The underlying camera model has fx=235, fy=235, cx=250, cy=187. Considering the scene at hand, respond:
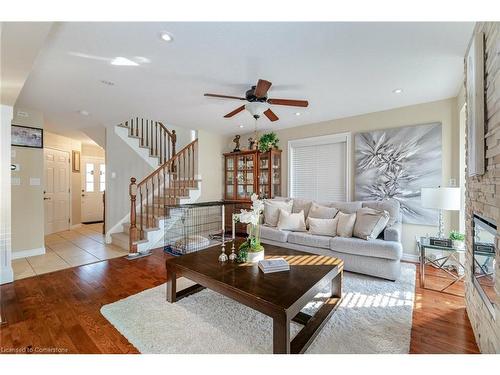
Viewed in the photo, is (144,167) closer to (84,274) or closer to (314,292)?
(84,274)

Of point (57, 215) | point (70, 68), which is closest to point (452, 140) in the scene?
point (70, 68)

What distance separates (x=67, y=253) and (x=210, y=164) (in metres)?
3.20

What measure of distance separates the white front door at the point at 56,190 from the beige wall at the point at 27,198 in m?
1.98

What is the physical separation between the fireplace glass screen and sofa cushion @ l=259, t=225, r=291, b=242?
2.15m

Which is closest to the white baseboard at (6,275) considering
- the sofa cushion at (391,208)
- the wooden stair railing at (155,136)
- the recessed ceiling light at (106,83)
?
the recessed ceiling light at (106,83)

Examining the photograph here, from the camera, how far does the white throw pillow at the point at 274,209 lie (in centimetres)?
406

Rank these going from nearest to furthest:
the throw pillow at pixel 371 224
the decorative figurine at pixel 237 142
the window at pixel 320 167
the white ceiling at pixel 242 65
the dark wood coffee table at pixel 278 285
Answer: the dark wood coffee table at pixel 278 285 → the white ceiling at pixel 242 65 → the throw pillow at pixel 371 224 → the window at pixel 320 167 → the decorative figurine at pixel 237 142

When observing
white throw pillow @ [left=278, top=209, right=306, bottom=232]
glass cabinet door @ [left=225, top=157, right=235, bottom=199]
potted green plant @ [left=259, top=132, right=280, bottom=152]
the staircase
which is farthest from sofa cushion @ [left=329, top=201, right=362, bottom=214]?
the staircase

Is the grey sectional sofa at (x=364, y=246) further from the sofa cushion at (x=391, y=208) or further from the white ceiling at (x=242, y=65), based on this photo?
the white ceiling at (x=242, y=65)

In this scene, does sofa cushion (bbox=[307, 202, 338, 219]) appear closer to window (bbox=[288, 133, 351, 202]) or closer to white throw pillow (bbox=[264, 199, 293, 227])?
white throw pillow (bbox=[264, 199, 293, 227])

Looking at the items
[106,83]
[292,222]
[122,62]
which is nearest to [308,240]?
[292,222]

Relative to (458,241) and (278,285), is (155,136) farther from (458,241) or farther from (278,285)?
(458,241)

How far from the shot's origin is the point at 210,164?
5.66 meters

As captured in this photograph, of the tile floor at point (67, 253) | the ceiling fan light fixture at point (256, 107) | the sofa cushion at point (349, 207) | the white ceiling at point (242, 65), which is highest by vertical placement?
the white ceiling at point (242, 65)
